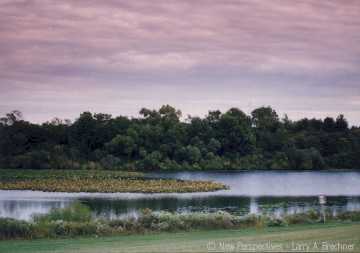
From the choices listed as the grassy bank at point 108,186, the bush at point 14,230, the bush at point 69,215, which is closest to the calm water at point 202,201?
the grassy bank at point 108,186

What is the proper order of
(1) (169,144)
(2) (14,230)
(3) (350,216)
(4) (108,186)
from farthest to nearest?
(1) (169,144) < (4) (108,186) < (3) (350,216) < (2) (14,230)

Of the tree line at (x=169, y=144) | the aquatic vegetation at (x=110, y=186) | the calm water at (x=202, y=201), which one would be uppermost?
the tree line at (x=169, y=144)

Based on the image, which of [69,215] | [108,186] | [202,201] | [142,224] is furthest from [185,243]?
[108,186]

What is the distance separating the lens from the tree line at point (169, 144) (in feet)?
366

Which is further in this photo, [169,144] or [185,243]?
[169,144]

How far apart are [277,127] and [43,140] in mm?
44405

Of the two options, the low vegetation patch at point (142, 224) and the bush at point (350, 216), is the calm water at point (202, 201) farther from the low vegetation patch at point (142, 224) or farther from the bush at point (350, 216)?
the low vegetation patch at point (142, 224)

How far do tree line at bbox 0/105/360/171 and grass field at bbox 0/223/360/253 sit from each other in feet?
279

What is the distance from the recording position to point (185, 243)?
18156mm

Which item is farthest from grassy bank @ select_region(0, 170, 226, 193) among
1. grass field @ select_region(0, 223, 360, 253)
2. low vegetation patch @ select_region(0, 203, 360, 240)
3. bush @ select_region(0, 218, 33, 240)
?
grass field @ select_region(0, 223, 360, 253)

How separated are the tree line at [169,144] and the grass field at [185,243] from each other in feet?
279

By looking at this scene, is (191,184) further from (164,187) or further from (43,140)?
(43,140)

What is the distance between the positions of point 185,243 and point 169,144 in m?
98.1

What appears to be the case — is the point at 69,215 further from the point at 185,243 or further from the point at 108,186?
the point at 108,186
